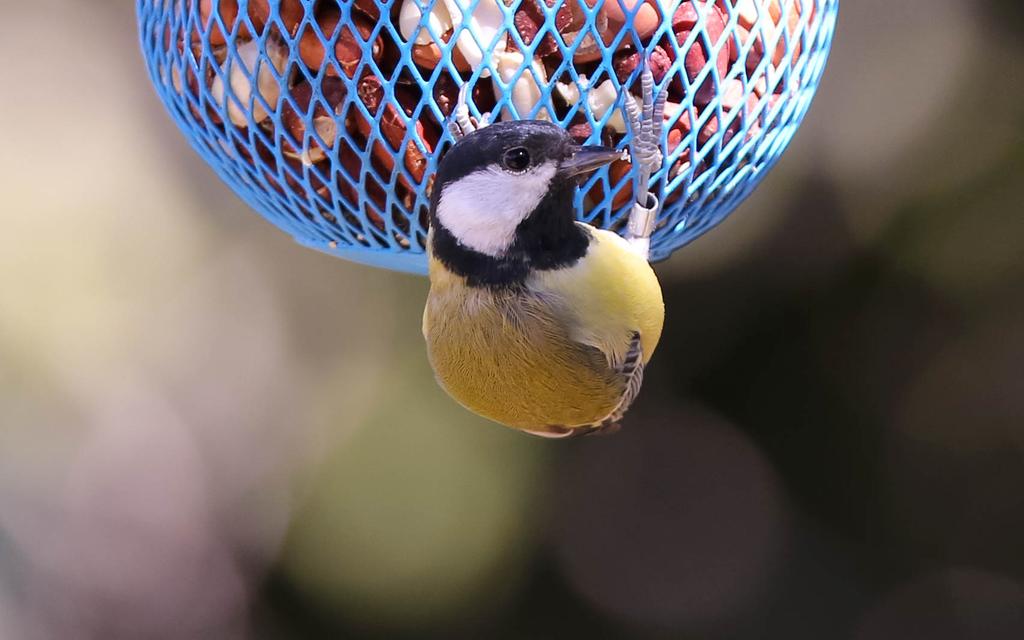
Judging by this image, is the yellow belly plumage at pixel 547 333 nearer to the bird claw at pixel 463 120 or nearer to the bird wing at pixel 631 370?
the bird wing at pixel 631 370

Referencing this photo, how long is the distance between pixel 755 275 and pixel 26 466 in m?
1.54

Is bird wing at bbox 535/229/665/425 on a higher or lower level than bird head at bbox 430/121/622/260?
lower

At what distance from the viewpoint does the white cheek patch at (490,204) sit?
3.01ft

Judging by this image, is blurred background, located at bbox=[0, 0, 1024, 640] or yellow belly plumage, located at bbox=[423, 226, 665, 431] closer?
yellow belly plumage, located at bbox=[423, 226, 665, 431]

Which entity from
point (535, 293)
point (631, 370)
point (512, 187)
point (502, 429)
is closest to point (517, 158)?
point (512, 187)

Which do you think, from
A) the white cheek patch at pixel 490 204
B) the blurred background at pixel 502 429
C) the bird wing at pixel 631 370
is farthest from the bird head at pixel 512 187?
the blurred background at pixel 502 429

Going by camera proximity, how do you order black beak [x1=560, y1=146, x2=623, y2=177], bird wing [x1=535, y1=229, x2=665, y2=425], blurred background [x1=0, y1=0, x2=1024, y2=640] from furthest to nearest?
blurred background [x1=0, y1=0, x2=1024, y2=640] → bird wing [x1=535, y1=229, x2=665, y2=425] → black beak [x1=560, y1=146, x2=623, y2=177]

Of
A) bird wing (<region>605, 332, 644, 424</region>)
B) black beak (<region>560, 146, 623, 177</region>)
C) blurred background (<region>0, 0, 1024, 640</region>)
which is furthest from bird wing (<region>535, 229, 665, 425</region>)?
blurred background (<region>0, 0, 1024, 640</region>)

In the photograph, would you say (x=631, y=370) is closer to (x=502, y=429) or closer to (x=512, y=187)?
(x=512, y=187)

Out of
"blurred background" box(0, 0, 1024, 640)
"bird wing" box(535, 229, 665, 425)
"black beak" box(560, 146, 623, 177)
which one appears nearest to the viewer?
"black beak" box(560, 146, 623, 177)

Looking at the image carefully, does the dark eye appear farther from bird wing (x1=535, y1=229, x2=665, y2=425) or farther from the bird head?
bird wing (x1=535, y1=229, x2=665, y2=425)

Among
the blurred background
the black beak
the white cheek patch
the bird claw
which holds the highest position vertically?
the bird claw

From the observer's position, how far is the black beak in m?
0.87

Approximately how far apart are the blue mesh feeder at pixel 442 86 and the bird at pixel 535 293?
0.04 metres
